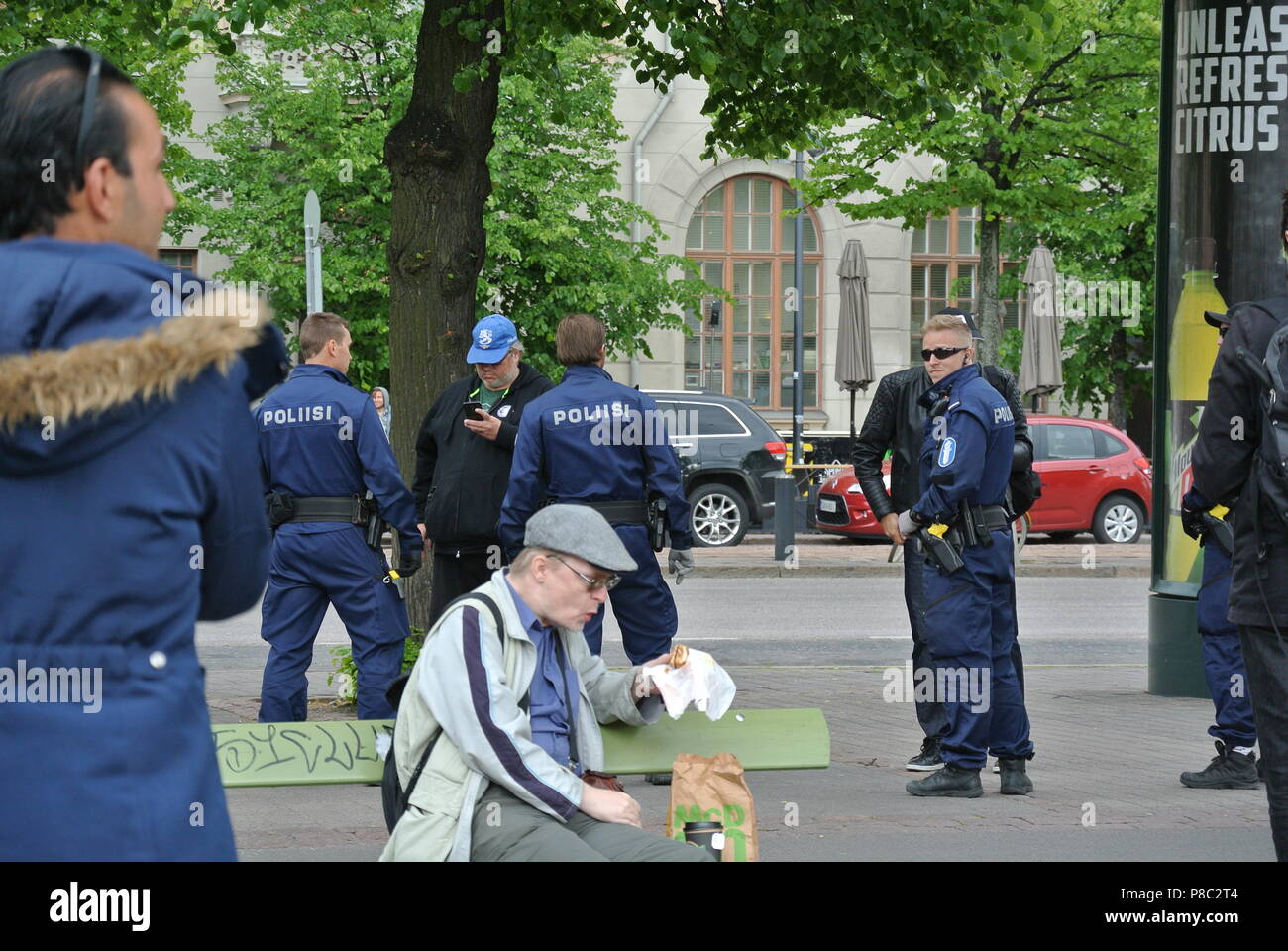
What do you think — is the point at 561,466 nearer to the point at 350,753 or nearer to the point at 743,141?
the point at 350,753

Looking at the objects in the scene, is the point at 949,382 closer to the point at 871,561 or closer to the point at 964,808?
the point at 964,808

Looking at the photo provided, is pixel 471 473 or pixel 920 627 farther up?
pixel 471 473

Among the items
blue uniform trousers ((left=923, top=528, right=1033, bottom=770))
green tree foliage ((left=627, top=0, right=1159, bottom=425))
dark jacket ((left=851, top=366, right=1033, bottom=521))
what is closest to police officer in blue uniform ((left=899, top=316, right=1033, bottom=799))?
blue uniform trousers ((left=923, top=528, right=1033, bottom=770))

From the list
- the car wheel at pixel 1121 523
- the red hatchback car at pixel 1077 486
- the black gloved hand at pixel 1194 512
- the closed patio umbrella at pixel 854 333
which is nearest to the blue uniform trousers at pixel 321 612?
the black gloved hand at pixel 1194 512

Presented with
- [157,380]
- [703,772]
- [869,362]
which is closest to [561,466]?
[703,772]

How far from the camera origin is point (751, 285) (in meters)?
33.4

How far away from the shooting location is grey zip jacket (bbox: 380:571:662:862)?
403 centimetres

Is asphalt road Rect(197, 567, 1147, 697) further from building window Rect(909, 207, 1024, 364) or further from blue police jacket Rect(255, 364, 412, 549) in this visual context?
building window Rect(909, 207, 1024, 364)

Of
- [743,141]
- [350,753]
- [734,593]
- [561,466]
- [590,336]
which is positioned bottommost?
[734,593]

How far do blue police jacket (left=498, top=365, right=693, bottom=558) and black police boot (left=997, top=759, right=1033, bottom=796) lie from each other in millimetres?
1686

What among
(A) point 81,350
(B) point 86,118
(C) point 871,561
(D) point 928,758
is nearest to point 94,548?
(A) point 81,350

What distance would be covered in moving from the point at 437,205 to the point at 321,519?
85.0 inches
